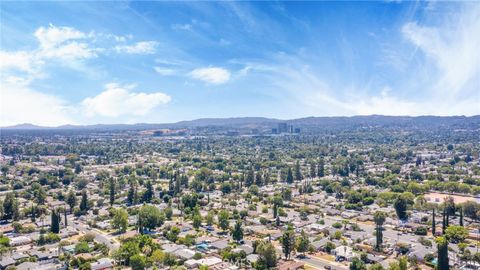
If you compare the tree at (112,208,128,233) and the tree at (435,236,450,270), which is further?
the tree at (112,208,128,233)

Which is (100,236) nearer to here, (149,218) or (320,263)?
(149,218)

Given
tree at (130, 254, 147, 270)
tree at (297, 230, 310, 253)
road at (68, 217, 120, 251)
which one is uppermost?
tree at (130, 254, 147, 270)

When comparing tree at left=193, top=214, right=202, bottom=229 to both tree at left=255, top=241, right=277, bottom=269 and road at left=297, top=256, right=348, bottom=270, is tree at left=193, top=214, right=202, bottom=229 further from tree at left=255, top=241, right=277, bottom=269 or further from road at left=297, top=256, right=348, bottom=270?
road at left=297, top=256, right=348, bottom=270

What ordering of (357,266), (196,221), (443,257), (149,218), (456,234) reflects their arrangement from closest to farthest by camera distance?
(443,257)
(357,266)
(456,234)
(149,218)
(196,221)

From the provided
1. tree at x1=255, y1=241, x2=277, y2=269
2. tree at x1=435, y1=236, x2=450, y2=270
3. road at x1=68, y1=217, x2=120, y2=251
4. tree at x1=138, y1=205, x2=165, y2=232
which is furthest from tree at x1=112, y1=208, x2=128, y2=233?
tree at x1=435, y1=236, x2=450, y2=270

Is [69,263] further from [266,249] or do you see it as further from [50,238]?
[266,249]

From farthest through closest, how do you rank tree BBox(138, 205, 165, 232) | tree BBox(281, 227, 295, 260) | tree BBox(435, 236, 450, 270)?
tree BBox(138, 205, 165, 232) → tree BBox(281, 227, 295, 260) → tree BBox(435, 236, 450, 270)

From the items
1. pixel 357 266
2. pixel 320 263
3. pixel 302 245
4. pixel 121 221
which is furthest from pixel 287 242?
pixel 121 221

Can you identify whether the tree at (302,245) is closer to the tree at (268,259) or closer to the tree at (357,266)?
the tree at (268,259)

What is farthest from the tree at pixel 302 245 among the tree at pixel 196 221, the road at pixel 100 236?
the road at pixel 100 236
